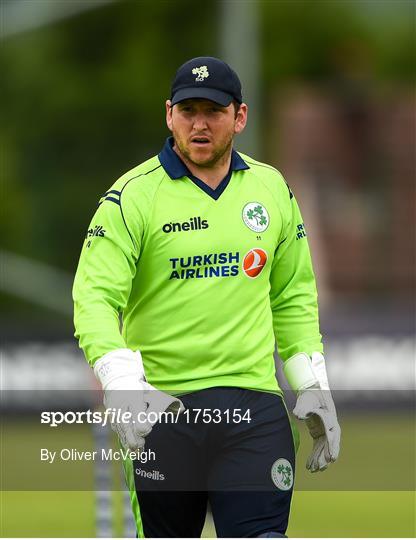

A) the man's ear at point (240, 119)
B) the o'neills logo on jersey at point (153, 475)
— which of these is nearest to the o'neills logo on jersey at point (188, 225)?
the man's ear at point (240, 119)

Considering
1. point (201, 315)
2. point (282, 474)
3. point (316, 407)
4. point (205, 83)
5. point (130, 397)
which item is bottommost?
point (282, 474)

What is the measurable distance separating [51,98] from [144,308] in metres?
30.8

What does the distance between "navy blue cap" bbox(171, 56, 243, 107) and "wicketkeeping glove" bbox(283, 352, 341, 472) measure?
46.4 inches

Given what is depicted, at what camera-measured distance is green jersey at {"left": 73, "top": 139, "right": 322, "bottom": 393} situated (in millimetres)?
5992

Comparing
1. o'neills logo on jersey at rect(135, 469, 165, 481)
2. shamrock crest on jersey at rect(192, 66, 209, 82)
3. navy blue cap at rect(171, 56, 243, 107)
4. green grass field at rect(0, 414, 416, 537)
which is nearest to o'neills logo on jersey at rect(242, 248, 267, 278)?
navy blue cap at rect(171, 56, 243, 107)

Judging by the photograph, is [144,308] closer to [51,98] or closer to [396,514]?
[396,514]

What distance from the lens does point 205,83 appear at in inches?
238

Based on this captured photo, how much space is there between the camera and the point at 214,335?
613cm

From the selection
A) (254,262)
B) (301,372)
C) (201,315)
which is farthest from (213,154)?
(301,372)

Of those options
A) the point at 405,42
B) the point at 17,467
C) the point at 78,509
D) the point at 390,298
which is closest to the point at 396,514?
the point at 78,509

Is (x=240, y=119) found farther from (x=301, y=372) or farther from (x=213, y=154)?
(x=301, y=372)

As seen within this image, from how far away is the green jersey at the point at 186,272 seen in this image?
19.7 feet

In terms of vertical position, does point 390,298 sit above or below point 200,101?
above

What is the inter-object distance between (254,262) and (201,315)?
328 mm
